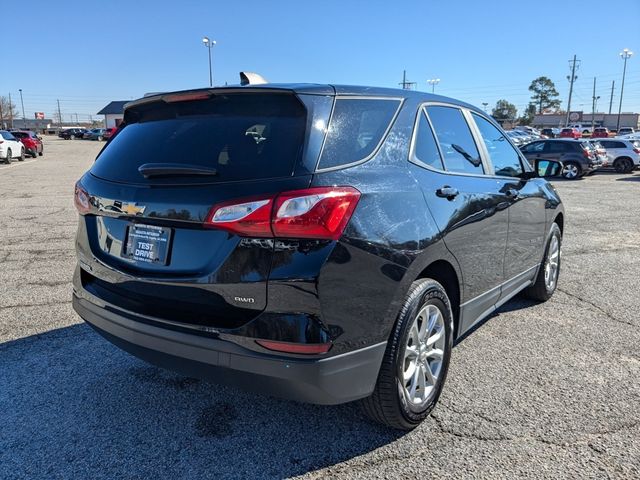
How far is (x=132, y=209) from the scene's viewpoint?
254 cm

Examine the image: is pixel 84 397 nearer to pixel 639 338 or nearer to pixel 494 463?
pixel 494 463

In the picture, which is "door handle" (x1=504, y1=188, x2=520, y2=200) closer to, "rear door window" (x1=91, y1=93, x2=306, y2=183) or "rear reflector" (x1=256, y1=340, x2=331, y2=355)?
"rear door window" (x1=91, y1=93, x2=306, y2=183)

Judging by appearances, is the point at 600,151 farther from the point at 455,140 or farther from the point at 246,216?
the point at 246,216

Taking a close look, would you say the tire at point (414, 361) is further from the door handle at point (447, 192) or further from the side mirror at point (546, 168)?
the side mirror at point (546, 168)

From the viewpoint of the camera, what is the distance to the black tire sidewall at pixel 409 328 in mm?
2570

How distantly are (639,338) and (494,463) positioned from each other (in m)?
2.41

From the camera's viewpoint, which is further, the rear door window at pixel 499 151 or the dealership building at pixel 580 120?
the dealership building at pixel 580 120

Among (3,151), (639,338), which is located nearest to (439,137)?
(639,338)

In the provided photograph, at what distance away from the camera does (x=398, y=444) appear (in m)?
2.72

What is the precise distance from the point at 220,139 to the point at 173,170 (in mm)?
278

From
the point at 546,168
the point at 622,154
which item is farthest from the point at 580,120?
the point at 546,168

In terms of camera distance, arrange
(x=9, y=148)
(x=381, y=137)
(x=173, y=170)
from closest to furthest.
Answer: (x=173, y=170), (x=381, y=137), (x=9, y=148)

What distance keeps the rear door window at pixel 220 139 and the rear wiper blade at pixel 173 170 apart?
0.08 feet

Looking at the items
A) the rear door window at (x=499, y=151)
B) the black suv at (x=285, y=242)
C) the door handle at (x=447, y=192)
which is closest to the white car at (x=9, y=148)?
the black suv at (x=285, y=242)
